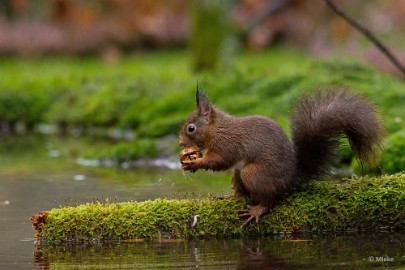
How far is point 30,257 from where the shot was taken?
7.43 m

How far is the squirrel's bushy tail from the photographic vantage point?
7.84 meters

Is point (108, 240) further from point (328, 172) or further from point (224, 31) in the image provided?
point (224, 31)

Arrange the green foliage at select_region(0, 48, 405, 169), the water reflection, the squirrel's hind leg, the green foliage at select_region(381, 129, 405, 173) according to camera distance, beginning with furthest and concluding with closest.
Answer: the green foliage at select_region(0, 48, 405, 169) → the green foliage at select_region(381, 129, 405, 173) → the squirrel's hind leg → the water reflection

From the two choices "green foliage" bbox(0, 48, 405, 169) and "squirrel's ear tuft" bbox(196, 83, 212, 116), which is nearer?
"squirrel's ear tuft" bbox(196, 83, 212, 116)

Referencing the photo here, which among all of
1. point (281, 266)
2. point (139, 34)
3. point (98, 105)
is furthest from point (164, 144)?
point (139, 34)

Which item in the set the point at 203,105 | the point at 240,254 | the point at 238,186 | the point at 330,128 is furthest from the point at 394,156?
the point at 240,254

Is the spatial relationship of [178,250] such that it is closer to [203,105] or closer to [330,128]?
[203,105]

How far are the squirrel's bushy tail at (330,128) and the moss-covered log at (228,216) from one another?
24 centimetres

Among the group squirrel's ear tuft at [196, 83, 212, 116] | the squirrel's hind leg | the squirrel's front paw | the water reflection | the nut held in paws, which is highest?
squirrel's ear tuft at [196, 83, 212, 116]

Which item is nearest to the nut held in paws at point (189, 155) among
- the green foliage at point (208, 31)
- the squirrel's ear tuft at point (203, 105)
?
the squirrel's ear tuft at point (203, 105)

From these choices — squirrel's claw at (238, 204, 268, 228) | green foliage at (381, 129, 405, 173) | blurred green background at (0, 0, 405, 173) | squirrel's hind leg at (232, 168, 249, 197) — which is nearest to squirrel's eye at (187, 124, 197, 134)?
squirrel's hind leg at (232, 168, 249, 197)

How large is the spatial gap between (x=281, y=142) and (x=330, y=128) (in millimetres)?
402

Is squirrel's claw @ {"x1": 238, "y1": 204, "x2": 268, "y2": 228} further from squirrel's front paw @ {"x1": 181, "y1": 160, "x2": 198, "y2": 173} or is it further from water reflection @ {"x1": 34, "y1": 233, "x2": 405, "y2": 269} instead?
squirrel's front paw @ {"x1": 181, "y1": 160, "x2": 198, "y2": 173}

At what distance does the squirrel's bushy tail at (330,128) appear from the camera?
784cm
